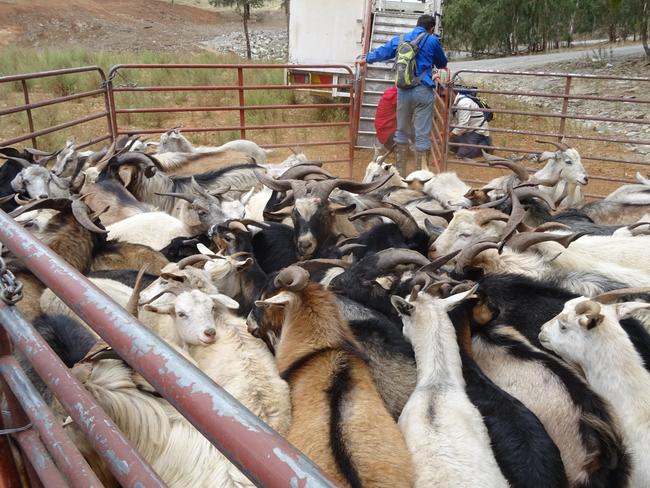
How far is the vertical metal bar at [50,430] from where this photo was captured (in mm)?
1723

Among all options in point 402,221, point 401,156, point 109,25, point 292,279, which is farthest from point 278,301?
point 109,25

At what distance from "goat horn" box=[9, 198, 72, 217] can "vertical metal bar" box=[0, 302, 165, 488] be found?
2857 mm

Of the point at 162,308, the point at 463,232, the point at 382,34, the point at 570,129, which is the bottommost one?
the point at 570,129

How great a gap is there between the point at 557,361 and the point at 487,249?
3.89 ft

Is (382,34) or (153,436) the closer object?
(153,436)

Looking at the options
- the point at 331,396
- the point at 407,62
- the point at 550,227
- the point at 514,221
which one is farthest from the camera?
the point at 407,62

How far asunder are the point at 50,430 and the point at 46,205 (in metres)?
3.24

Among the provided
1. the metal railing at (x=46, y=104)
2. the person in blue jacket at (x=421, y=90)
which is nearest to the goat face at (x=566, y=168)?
the person in blue jacket at (x=421, y=90)

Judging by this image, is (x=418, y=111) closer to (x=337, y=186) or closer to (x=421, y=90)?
(x=421, y=90)

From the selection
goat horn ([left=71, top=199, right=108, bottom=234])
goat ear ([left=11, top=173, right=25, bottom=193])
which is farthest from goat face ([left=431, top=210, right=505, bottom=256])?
goat ear ([left=11, top=173, right=25, bottom=193])

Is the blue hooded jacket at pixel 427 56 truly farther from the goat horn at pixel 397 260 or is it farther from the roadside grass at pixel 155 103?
the goat horn at pixel 397 260

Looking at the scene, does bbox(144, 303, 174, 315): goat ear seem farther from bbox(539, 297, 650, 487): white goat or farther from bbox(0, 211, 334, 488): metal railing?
bbox(539, 297, 650, 487): white goat

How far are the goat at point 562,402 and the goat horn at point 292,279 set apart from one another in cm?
110

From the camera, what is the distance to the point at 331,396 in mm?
3021
